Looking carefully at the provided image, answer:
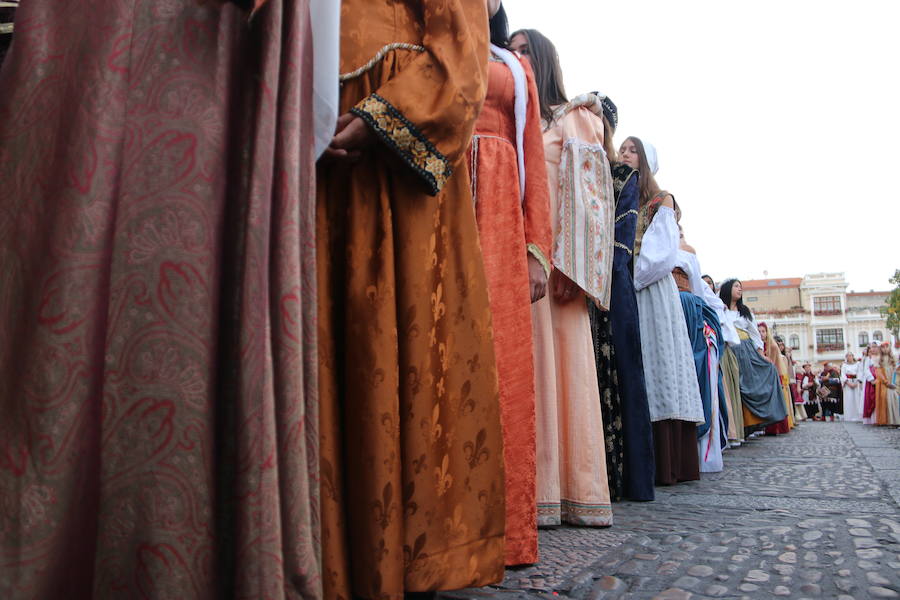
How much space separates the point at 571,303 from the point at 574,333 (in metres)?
0.16

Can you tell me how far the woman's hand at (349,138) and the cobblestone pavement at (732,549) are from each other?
124 centimetres

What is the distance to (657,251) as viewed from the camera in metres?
5.25

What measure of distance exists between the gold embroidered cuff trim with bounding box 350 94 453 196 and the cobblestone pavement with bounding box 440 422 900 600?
1.16 m

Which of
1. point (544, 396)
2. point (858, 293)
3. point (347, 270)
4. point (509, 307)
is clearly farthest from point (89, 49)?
point (858, 293)

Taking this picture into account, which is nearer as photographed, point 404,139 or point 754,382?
point 404,139

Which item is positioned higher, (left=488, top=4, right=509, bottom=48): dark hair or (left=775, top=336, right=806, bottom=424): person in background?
(left=488, top=4, right=509, bottom=48): dark hair

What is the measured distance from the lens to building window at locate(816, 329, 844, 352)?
76562 mm

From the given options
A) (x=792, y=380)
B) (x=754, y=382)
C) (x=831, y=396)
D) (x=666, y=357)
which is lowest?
(x=831, y=396)

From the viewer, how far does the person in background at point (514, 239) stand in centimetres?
246

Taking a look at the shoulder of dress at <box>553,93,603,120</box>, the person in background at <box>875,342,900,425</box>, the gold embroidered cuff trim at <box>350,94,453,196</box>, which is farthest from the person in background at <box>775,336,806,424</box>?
the gold embroidered cuff trim at <box>350,94,453,196</box>

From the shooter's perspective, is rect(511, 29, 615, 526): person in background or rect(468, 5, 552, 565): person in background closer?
rect(468, 5, 552, 565): person in background

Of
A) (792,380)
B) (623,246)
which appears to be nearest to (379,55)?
(623,246)

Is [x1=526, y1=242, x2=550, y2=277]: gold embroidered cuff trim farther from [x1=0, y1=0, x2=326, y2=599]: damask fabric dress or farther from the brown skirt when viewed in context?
the brown skirt

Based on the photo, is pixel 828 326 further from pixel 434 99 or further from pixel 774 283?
pixel 434 99
